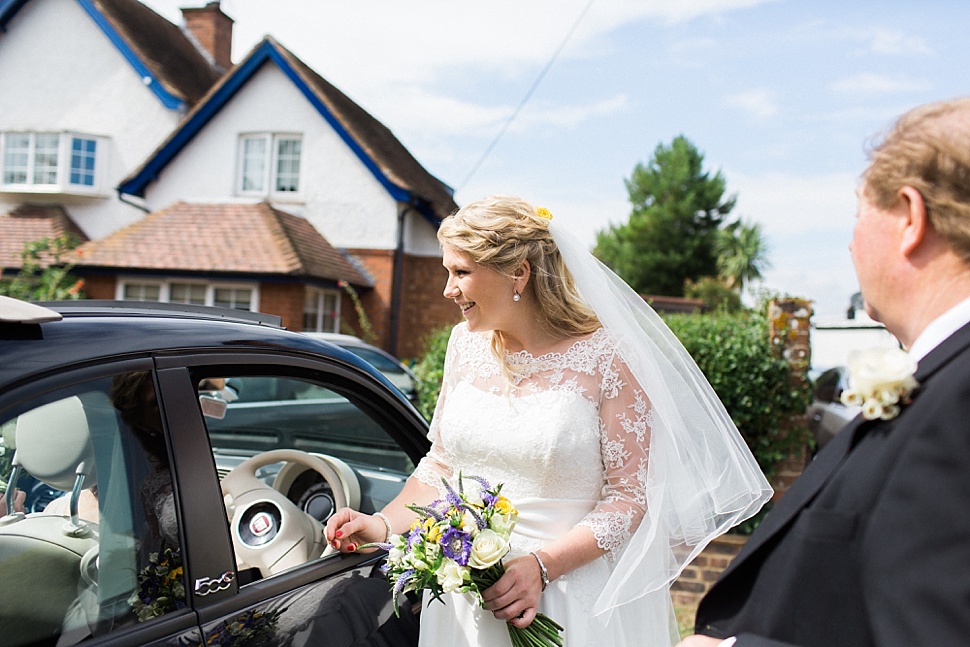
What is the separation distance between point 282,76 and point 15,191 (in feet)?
23.3

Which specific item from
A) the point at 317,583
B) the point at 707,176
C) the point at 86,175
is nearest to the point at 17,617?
the point at 317,583

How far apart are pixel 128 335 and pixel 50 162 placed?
20.3 m

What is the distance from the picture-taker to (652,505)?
2475 mm

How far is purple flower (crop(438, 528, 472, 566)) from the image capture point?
6.86 ft

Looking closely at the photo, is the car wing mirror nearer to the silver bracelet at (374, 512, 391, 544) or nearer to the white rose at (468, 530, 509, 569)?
the silver bracelet at (374, 512, 391, 544)

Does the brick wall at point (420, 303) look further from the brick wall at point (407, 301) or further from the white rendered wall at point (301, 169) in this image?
the white rendered wall at point (301, 169)

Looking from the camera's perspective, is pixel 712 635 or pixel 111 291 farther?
pixel 111 291

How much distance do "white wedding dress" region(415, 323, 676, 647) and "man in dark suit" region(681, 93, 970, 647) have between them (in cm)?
102

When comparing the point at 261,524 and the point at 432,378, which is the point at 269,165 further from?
the point at 261,524

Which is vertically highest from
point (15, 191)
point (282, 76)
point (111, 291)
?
point (282, 76)

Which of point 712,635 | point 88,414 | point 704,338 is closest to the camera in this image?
point 712,635

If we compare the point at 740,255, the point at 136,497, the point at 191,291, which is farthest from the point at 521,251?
the point at 740,255

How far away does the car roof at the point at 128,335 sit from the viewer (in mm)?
1578

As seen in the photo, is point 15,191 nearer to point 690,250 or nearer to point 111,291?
point 111,291
